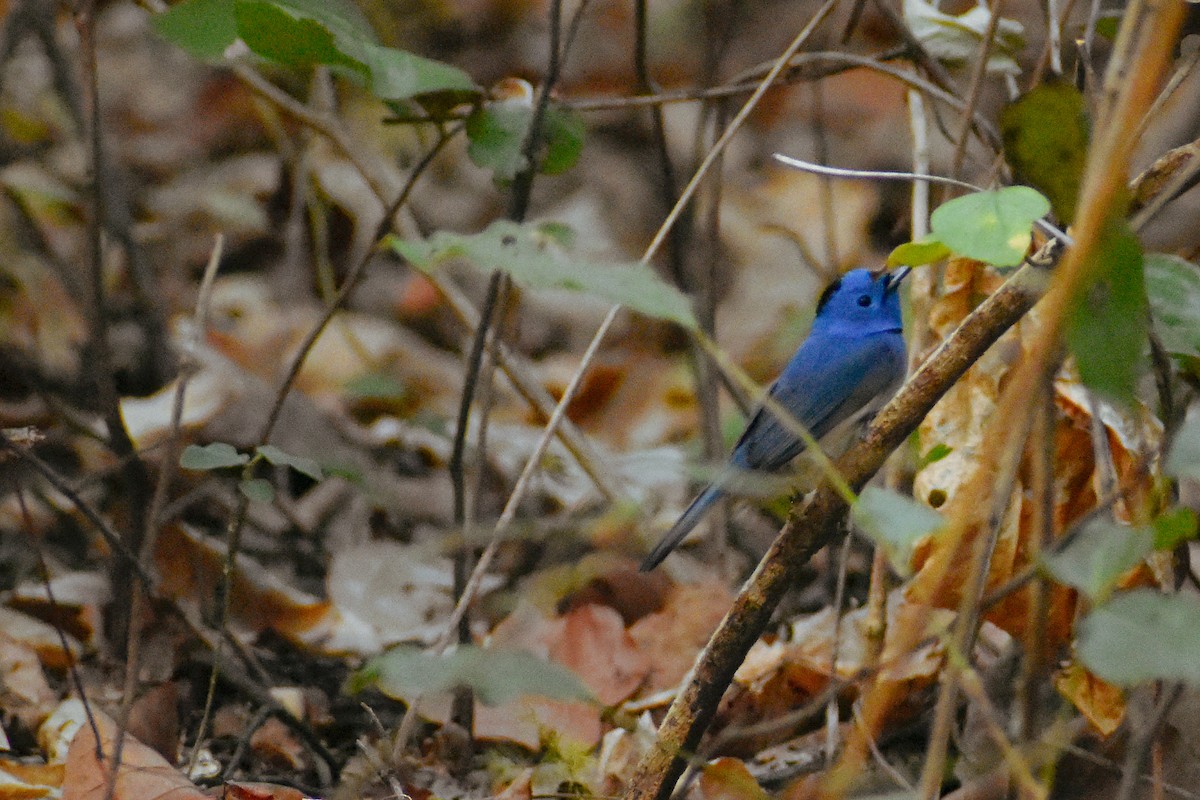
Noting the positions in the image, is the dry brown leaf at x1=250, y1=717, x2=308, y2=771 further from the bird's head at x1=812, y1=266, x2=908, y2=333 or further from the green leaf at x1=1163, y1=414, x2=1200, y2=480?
the green leaf at x1=1163, y1=414, x2=1200, y2=480

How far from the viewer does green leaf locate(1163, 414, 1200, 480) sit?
3.51ft

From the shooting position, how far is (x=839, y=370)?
362 centimetres

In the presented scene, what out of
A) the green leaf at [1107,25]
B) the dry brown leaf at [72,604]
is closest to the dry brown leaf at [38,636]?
the dry brown leaf at [72,604]

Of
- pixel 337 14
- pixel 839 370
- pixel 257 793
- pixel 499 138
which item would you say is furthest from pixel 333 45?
pixel 839 370

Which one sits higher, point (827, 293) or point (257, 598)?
point (827, 293)

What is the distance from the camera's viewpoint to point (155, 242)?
5.87m

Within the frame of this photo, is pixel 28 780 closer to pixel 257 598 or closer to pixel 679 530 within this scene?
pixel 257 598

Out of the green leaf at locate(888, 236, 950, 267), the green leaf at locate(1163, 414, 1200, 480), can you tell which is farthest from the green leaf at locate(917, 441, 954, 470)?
the green leaf at locate(1163, 414, 1200, 480)

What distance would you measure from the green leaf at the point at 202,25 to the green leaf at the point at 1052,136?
1353mm

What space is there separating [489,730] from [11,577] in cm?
144

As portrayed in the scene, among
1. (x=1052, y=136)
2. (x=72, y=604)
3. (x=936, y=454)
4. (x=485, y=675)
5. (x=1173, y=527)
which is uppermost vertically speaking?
(x=1052, y=136)

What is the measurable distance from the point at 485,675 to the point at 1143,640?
0.61m

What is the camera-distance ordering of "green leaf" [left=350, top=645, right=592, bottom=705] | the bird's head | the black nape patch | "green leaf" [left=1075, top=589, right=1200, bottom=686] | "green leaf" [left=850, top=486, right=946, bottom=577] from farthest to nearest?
1. the bird's head
2. the black nape patch
3. "green leaf" [left=350, top=645, right=592, bottom=705]
4. "green leaf" [left=850, top=486, right=946, bottom=577]
5. "green leaf" [left=1075, top=589, right=1200, bottom=686]

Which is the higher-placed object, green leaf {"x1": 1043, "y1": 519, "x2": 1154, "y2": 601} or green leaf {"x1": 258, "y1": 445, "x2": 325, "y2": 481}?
green leaf {"x1": 1043, "y1": 519, "x2": 1154, "y2": 601}
